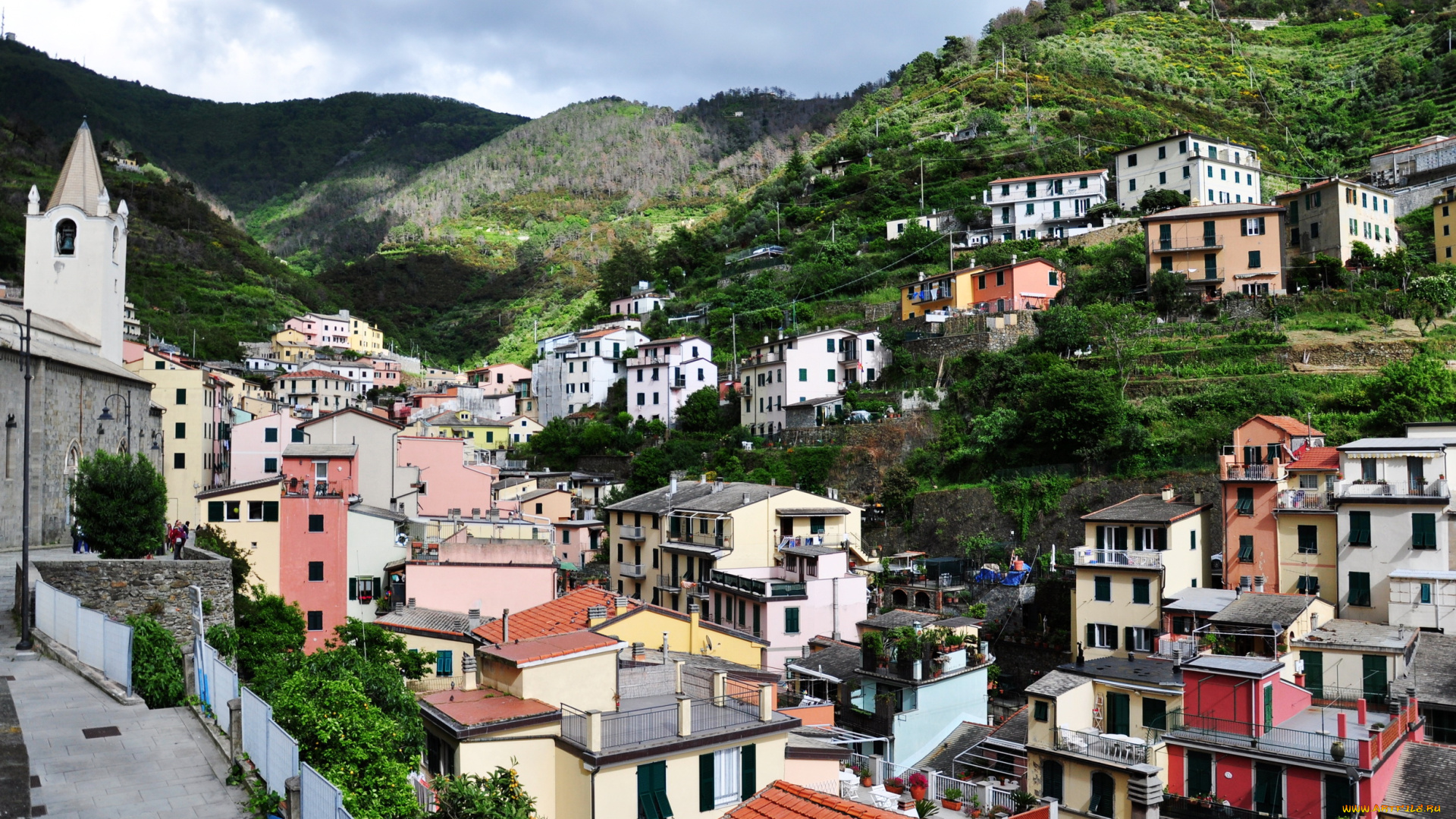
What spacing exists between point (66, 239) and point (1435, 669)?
179ft

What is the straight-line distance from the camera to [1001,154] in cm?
8844

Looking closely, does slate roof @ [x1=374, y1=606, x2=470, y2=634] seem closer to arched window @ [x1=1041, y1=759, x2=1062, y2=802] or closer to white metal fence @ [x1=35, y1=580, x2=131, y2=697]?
white metal fence @ [x1=35, y1=580, x2=131, y2=697]

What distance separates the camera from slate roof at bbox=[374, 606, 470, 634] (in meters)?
28.1

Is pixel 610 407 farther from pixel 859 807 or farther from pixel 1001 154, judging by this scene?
pixel 859 807

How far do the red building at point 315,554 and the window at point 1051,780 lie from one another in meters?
20.8

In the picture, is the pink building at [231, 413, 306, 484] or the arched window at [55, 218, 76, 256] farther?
the pink building at [231, 413, 306, 484]

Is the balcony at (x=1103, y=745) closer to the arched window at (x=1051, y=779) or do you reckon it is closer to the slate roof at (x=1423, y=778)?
the arched window at (x=1051, y=779)

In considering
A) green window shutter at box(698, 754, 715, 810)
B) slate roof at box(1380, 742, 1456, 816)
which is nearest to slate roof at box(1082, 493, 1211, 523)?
slate roof at box(1380, 742, 1456, 816)

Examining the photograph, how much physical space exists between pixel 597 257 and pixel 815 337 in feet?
301

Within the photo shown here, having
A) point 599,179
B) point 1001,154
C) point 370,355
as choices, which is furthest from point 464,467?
point 599,179

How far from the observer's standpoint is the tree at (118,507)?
2416cm

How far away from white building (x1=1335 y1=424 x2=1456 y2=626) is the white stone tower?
163 ft

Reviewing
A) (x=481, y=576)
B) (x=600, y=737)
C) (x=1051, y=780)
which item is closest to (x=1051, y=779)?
(x=1051, y=780)

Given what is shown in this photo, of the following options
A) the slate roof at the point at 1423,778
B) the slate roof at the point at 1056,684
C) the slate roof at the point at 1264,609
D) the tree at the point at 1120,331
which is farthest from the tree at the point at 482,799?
the tree at the point at 1120,331
